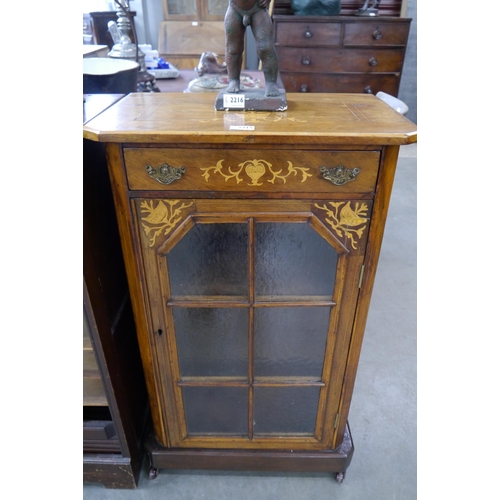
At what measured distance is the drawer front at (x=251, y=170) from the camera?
677 millimetres

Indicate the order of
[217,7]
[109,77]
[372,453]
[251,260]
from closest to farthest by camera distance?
[251,260], [109,77], [372,453], [217,7]

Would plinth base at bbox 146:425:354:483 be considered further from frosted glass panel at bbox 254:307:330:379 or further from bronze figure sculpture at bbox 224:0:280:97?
bronze figure sculpture at bbox 224:0:280:97

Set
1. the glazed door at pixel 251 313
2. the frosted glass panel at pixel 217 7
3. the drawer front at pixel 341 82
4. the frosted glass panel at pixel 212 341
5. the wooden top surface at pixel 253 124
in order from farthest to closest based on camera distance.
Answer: the frosted glass panel at pixel 217 7 < the drawer front at pixel 341 82 < the frosted glass panel at pixel 212 341 < the glazed door at pixel 251 313 < the wooden top surface at pixel 253 124

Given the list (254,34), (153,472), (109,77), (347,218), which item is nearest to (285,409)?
(153,472)

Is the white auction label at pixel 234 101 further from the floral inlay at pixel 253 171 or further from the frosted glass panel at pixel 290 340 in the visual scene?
the frosted glass panel at pixel 290 340

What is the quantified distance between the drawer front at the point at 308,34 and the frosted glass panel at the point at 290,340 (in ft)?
6.69

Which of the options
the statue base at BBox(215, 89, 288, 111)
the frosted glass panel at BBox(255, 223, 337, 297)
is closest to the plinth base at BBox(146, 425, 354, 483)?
the frosted glass panel at BBox(255, 223, 337, 297)

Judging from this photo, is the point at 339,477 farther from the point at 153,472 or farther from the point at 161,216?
the point at 161,216

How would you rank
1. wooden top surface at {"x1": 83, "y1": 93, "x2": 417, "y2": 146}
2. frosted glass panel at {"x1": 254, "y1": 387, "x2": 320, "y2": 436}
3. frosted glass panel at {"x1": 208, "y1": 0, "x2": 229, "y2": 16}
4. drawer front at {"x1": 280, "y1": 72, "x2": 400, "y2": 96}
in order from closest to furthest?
wooden top surface at {"x1": 83, "y1": 93, "x2": 417, "y2": 146}, frosted glass panel at {"x1": 254, "y1": 387, "x2": 320, "y2": 436}, drawer front at {"x1": 280, "y1": 72, "x2": 400, "y2": 96}, frosted glass panel at {"x1": 208, "y1": 0, "x2": 229, "y2": 16}

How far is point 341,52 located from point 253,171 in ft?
6.91

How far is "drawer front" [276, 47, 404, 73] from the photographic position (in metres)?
2.42

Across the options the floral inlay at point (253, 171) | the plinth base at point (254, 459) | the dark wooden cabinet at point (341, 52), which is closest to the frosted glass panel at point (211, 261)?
the floral inlay at point (253, 171)

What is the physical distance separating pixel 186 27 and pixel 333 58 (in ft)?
4.38

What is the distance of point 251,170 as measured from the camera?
69cm
